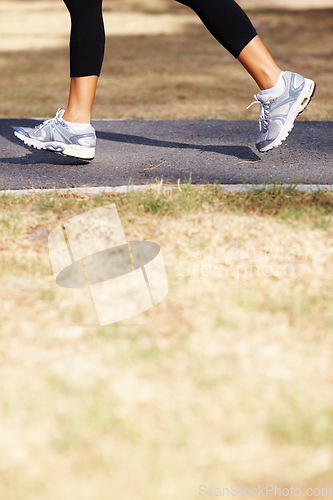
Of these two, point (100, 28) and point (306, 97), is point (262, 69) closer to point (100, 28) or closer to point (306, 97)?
point (306, 97)

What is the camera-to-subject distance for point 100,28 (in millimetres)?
3506

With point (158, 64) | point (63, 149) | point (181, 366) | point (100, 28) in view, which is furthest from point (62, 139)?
point (158, 64)

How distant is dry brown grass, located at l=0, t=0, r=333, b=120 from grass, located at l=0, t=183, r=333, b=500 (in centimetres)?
316

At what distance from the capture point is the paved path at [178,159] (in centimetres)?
351

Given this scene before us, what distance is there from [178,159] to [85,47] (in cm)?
78

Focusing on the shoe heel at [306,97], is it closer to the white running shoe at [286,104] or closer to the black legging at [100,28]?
the white running shoe at [286,104]

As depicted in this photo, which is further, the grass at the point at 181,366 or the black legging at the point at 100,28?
the black legging at the point at 100,28

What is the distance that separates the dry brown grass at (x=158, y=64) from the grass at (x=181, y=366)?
3160 millimetres

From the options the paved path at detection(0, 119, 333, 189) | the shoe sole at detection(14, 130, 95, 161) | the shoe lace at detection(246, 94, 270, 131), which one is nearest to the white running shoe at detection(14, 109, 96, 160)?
the shoe sole at detection(14, 130, 95, 161)

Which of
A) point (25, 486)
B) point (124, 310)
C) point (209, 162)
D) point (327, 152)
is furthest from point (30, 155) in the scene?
point (25, 486)

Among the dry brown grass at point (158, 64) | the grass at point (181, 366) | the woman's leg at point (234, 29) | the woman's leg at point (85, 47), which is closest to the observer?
the grass at point (181, 366)

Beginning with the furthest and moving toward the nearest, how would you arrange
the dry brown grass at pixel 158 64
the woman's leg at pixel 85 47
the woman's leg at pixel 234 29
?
the dry brown grass at pixel 158 64
the woman's leg at pixel 85 47
the woman's leg at pixel 234 29

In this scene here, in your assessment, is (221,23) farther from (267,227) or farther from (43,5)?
(43,5)

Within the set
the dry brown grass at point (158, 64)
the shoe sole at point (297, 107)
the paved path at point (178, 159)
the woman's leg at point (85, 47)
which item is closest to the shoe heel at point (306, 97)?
the shoe sole at point (297, 107)
